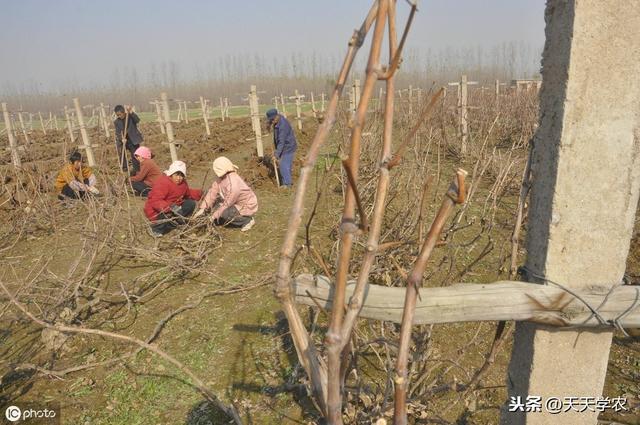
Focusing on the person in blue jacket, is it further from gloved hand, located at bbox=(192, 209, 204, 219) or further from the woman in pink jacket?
gloved hand, located at bbox=(192, 209, 204, 219)

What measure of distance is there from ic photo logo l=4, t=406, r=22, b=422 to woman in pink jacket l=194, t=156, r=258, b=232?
103 inches

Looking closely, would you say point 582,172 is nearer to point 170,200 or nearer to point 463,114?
point 170,200

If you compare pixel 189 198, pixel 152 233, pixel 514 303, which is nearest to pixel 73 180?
pixel 189 198

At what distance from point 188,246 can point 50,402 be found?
2352 mm

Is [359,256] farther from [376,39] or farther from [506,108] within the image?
[506,108]

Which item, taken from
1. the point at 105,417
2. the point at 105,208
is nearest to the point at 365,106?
the point at 105,417

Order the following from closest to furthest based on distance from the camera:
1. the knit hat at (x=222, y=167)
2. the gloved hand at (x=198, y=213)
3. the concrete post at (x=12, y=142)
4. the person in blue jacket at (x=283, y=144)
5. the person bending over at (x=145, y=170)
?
the gloved hand at (x=198, y=213) < the knit hat at (x=222, y=167) < the person bending over at (x=145, y=170) < the person in blue jacket at (x=283, y=144) < the concrete post at (x=12, y=142)

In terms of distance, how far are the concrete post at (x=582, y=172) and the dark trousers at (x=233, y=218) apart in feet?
14.0

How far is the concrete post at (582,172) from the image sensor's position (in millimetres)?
1156

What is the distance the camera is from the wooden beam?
1.30 metres

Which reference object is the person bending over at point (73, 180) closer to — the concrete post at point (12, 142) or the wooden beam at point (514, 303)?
the concrete post at point (12, 142)

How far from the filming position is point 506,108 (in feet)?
38.6

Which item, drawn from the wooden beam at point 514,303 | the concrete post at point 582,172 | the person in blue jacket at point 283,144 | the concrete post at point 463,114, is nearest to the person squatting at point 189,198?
the person in blue jacket at point 283,144

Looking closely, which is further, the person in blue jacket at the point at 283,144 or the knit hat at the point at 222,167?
the person in blue jacket at the point at 283,144
